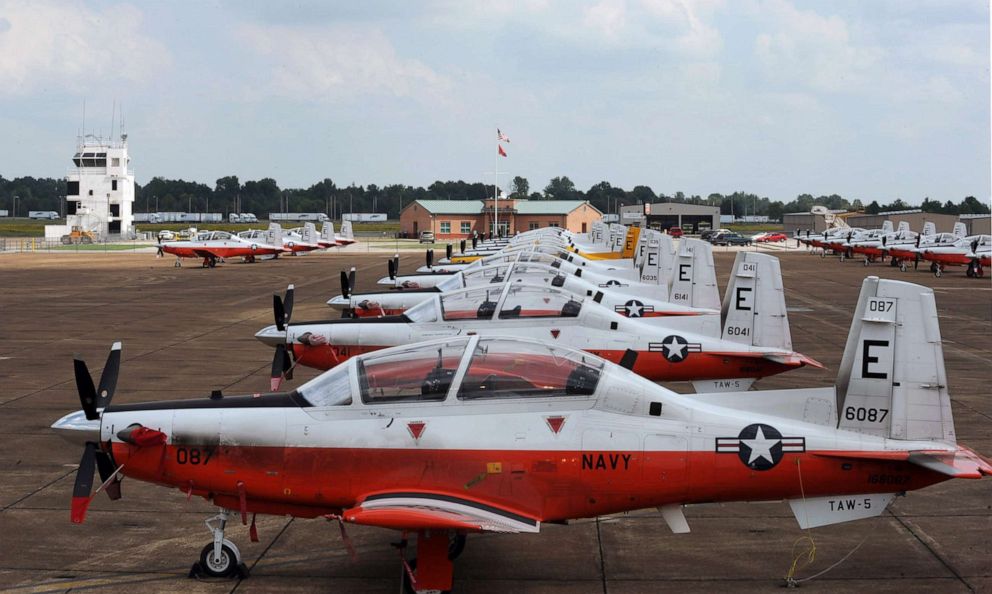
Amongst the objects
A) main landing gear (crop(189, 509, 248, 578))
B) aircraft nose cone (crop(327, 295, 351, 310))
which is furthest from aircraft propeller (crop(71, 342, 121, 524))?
aircraft nose cone (crop(327, 295, 351, 310))

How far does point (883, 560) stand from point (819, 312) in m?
24.8

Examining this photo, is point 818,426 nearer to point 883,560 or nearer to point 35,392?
point 883,560

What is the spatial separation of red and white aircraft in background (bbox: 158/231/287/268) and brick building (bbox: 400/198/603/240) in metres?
55.4

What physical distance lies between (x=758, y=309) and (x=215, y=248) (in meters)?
50.9

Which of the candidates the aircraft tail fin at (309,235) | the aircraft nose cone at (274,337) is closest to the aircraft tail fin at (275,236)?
the aircraft tail fin at (309,235)

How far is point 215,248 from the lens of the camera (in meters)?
60.4

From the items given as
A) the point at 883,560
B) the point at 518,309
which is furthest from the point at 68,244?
the point at 883,560

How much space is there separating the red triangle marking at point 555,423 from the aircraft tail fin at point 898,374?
224 centimetres

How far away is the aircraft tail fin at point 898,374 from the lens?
7.93m

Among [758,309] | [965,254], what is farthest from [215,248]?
[758,309]

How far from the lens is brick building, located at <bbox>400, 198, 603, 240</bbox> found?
4756 inches

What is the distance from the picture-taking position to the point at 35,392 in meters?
16.8

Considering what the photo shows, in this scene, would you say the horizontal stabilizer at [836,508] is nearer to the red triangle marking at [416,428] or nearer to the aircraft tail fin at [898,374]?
the aircraft tail fin at [898,374]

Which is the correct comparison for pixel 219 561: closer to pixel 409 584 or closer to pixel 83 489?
pixel 83 489
